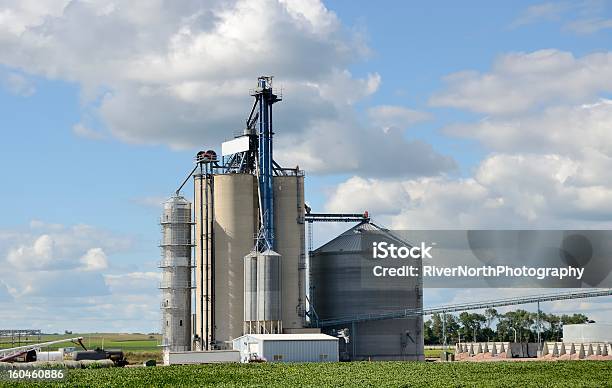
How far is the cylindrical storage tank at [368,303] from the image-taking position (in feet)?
405

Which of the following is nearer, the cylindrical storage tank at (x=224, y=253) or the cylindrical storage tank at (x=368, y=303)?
the cylindrical storage tank at (x=224, y=253)

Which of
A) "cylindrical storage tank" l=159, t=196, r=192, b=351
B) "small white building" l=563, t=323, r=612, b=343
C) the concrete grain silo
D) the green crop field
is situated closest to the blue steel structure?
the concrete grain silo

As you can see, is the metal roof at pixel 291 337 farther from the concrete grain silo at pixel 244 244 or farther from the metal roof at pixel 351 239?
the metal roof at pixel 351 239

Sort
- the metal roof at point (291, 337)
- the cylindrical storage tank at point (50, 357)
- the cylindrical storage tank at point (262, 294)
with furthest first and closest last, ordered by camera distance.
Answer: the cylindrical storage tank at point (262, 294), the metal roof at point (291, 337), the cylindrical storage tank at point (50, 357)

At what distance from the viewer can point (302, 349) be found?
362 ft

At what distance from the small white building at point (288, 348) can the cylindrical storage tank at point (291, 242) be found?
6.11m

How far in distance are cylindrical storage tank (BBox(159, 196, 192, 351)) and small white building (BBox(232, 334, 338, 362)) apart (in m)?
11.6

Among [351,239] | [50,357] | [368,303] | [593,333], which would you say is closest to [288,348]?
[368,303]

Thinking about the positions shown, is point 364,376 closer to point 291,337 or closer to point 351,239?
point 291,337

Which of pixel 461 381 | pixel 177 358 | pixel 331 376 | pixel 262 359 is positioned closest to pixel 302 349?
pixel 262 359

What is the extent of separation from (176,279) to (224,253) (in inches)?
270

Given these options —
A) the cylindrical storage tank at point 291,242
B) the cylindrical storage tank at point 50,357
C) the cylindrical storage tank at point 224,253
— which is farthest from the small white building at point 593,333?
the cylindrical storage tank at point 50,357

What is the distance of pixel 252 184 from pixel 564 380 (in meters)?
56.6

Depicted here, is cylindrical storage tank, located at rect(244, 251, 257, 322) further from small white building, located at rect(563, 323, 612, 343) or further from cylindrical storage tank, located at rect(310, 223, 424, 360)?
small white building, located at rect(563, 323, 612, 343)
